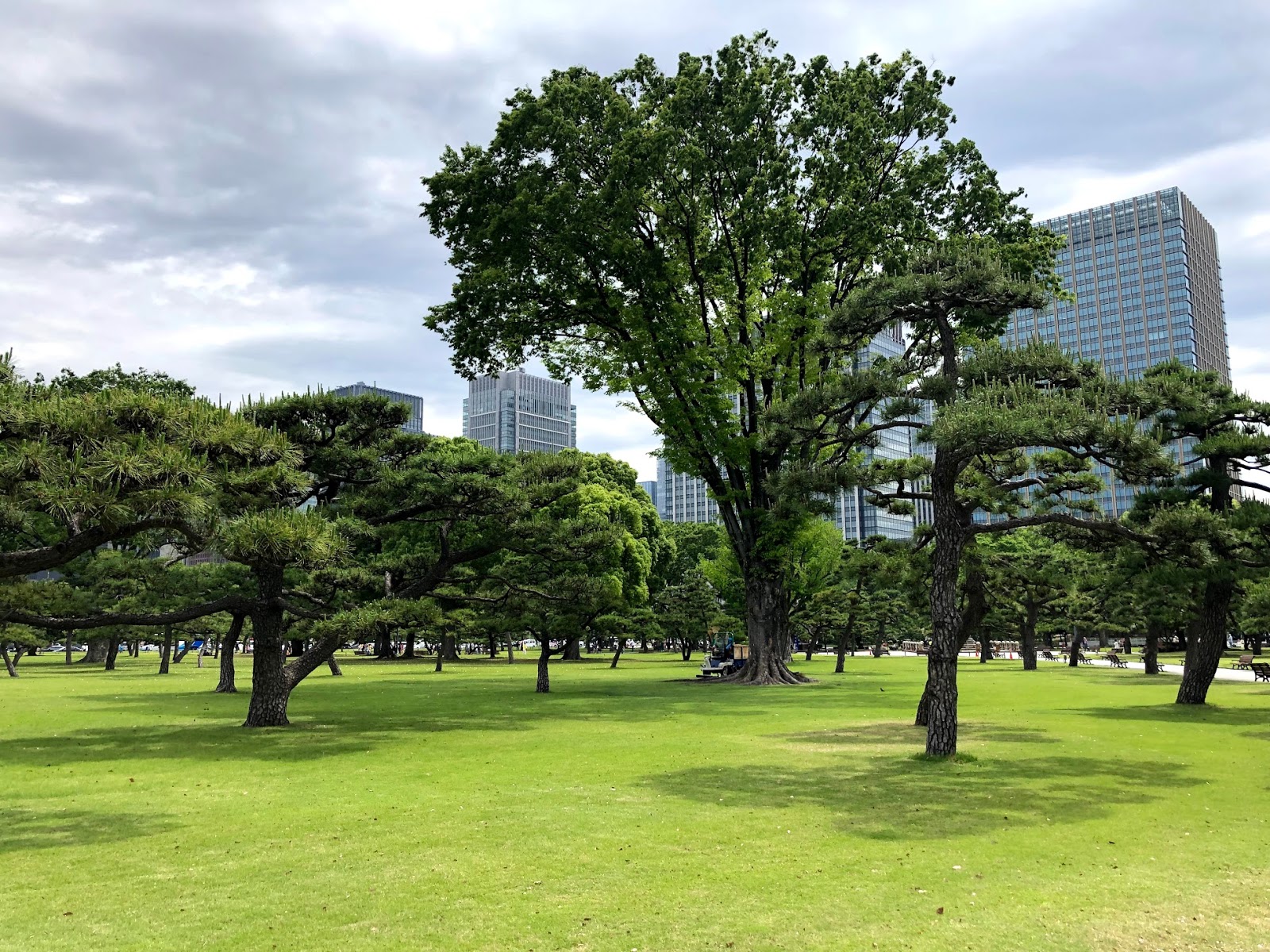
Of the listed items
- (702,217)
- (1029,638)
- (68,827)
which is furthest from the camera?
(1029,638)

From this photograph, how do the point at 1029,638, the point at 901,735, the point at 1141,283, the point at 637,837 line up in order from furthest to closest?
the point at 1141,283 → the point at 1029,638 → the point at 901,735 → the point at 637,837

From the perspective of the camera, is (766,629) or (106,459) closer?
(106,459)

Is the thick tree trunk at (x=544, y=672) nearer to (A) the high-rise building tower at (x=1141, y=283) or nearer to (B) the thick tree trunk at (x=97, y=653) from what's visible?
(B) the thick tree trunk at (x=97, y=653)

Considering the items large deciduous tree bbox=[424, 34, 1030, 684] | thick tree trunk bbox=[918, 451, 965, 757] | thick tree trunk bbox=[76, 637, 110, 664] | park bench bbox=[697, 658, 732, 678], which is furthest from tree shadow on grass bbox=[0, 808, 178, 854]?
thick tree trunk bbox=[76, 637, 110, 664]

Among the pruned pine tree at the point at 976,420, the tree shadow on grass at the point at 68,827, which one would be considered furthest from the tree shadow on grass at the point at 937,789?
the tree shadow on grass at the point at 68,827

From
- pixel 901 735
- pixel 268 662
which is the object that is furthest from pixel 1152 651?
pixel 268 662

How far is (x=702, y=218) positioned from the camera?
27.7 meters

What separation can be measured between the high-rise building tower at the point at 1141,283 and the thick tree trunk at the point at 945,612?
117423mm

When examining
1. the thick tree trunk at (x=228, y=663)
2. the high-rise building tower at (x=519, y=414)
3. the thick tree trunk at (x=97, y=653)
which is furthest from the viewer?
the high-rise building tower at (x=519, y=414)

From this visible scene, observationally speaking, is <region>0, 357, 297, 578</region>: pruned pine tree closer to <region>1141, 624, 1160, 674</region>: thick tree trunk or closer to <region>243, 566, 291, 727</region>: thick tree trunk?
<region>243, 566, 291, 727</region>: thick tree trunk

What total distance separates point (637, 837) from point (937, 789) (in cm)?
437

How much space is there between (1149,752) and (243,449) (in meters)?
13.9

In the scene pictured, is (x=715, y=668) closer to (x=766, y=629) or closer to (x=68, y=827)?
(x=766, y=629)

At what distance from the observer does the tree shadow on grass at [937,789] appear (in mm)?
8969
